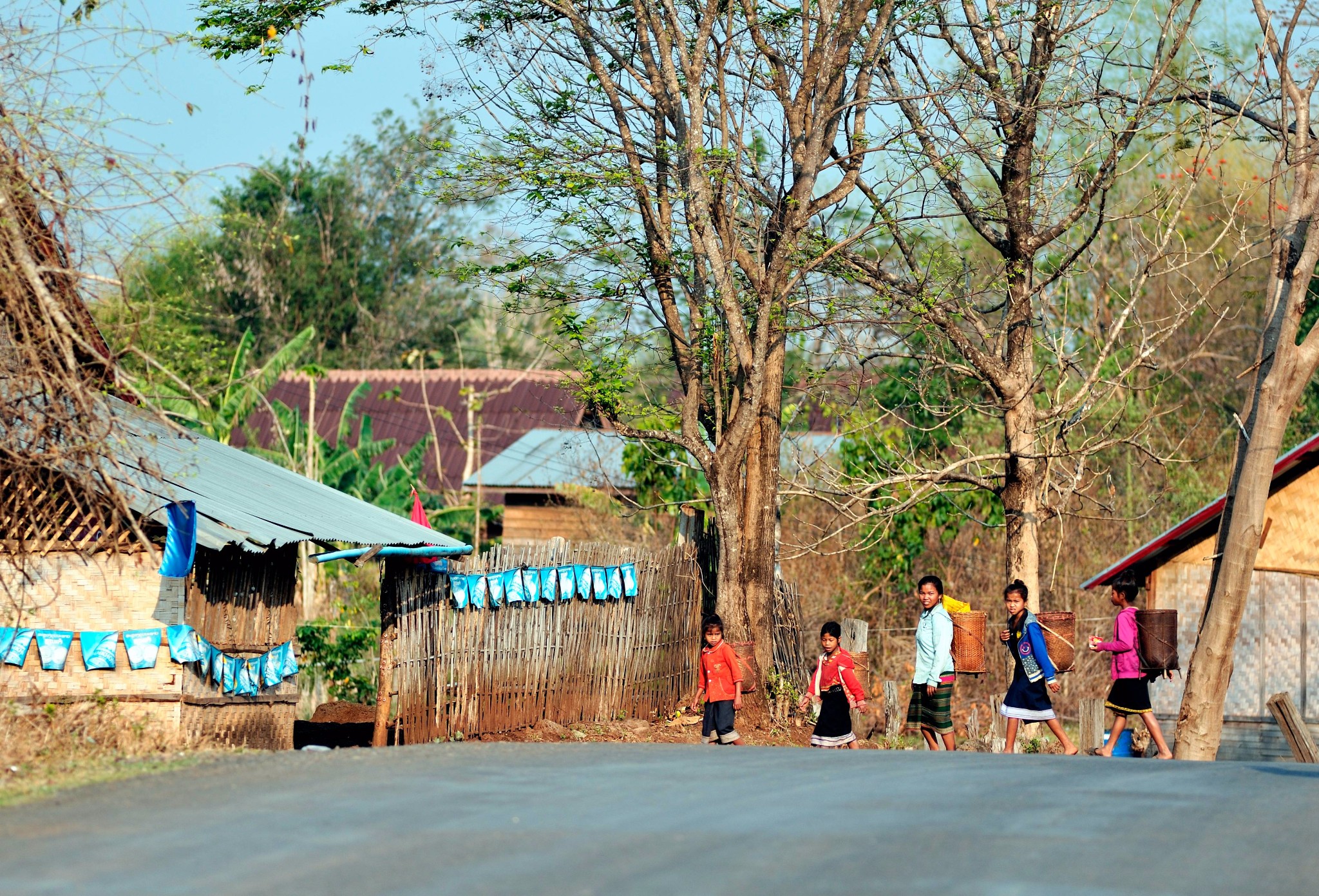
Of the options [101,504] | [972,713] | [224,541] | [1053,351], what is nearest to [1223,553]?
[1053,351]

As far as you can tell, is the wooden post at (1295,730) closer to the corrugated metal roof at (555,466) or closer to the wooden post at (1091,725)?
the wooden post at (1091,725)

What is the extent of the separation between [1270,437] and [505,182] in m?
7.98

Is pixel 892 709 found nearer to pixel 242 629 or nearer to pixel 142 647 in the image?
pixel 242 629

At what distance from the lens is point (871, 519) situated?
24.7 metres

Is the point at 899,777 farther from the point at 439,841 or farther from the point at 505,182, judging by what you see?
the point at 505,182

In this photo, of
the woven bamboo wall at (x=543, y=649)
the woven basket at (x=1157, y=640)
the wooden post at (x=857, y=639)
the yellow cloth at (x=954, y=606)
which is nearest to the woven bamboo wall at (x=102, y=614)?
the woven bamboo wall at (x=543, y=649)

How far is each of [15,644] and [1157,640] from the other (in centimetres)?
1018

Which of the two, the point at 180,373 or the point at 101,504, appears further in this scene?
the point at 180,373

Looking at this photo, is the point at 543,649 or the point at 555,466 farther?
the point at 555,466

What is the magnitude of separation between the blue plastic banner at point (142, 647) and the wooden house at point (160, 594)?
6cm

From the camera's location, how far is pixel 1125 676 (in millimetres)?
14172

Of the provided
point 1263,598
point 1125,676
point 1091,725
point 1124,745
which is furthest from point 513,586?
point 1263,598

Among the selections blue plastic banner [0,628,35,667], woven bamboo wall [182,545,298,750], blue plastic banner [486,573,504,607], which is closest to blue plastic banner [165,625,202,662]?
woven bamboo wall [182,545,298,750]

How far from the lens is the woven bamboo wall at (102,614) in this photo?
11922 millimetres
